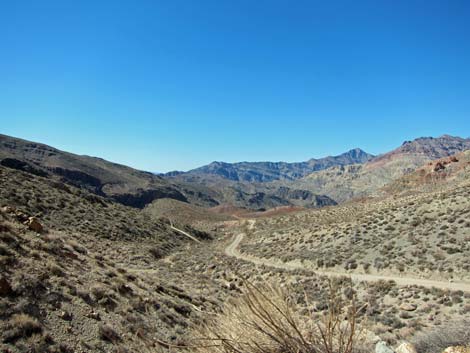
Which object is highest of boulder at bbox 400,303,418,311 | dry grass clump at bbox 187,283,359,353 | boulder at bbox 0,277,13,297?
dry grass clump at bbox 187,283,359,353

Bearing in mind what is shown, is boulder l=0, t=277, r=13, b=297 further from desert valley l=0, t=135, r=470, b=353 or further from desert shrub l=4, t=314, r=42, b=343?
desert shrub l=4, t=314, r=42, b=343

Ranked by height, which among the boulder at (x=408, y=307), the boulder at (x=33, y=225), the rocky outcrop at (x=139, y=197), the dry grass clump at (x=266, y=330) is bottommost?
the rocky outcrop at (x=139, y=197)

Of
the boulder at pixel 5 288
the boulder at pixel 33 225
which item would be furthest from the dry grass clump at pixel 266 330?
the boulder at pixel 33 225

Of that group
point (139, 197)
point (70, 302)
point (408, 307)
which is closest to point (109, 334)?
point (70, 302)

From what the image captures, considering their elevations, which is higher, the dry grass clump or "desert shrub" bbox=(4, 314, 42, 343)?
the dry grass clump

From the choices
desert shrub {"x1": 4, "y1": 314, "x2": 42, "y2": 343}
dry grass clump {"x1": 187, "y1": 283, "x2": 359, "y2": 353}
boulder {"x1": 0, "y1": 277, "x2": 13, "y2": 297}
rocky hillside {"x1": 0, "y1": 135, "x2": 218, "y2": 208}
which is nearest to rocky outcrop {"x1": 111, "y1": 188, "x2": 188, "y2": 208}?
rocky hillside {"x1": 0, "y1": 135, "x2": 218, "y2": 208}

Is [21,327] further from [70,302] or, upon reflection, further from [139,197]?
[139,197]

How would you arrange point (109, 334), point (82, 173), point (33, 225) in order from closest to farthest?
point (109, 334), point (33, 225), point (82, 173)

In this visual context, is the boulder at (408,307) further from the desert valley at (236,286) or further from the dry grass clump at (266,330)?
the dry grass clump at (266,330)

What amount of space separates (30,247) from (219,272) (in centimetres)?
1691

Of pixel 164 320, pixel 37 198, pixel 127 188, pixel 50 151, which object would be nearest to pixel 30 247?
pixel 164 320

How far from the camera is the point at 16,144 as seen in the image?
15138 cm

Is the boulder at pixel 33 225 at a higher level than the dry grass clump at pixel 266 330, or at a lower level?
lower

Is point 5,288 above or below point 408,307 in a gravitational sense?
below
